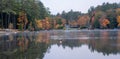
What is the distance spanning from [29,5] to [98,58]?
84.9m

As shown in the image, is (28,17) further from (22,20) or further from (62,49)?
(62,49)

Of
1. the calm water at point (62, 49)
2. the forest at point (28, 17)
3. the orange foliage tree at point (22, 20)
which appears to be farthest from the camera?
the orange foliage tree at point (22, 20)

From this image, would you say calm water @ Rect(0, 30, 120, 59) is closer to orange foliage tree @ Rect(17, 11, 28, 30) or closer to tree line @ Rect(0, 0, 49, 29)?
tree line @ Rect(0, 0, 49, 29)

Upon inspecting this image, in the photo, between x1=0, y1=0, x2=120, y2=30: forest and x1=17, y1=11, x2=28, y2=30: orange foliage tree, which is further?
x1=17, y1=11, x2=28, y2=30: orange foliage tree

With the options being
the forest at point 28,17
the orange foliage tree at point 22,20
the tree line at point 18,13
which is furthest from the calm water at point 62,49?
the orange foliage tree at point 22,20

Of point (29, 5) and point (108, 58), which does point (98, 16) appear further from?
point (108, 58)

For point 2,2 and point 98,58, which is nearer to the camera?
point 98,58

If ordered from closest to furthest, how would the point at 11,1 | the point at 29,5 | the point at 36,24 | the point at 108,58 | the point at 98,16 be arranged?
the point at 108,58 → the point at 11,1 → the point at 29,5 → the point at 36,24 → the point at 98,16

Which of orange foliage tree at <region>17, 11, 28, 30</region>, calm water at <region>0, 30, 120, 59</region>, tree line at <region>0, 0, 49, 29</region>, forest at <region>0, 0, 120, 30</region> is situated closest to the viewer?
calm water at <region>0, 30, 120, 59</region>

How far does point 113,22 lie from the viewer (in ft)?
464

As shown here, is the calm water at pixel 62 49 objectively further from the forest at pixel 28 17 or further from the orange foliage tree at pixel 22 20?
the orange foliage tree at pixel 22 20

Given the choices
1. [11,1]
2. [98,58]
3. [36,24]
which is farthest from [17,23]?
[98,58]

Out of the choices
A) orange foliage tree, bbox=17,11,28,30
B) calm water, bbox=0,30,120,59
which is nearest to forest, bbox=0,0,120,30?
orange foliage tree, bbox=17,11,28,30

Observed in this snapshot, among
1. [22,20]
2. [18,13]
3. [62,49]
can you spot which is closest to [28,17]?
[22,20]
